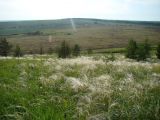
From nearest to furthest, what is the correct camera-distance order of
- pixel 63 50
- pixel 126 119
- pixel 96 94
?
pixel 126 119
pixel 96 94
pixel 63 50

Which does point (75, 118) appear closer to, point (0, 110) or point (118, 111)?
point (118, 111)

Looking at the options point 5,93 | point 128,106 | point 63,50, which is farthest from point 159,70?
point 63,50

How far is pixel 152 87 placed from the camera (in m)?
6.70

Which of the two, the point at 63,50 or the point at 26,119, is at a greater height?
the point at 26,119

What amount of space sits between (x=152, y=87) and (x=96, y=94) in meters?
1.88

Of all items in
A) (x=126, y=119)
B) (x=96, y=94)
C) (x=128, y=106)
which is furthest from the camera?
(x=96, y=94)

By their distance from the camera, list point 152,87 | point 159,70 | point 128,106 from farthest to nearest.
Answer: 1. point 159,70
2. point 152,87
3. point 128,106

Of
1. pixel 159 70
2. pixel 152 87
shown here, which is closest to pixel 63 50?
pixel 159 70

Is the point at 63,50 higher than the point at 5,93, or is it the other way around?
the point at 5,93

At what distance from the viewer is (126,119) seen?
439 centimetres

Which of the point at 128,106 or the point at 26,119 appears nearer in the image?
the point at 26,119

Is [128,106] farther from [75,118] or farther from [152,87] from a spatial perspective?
[152,87]

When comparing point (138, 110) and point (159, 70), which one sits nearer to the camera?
point (138, 110)

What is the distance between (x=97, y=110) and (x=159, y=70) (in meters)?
7.13
